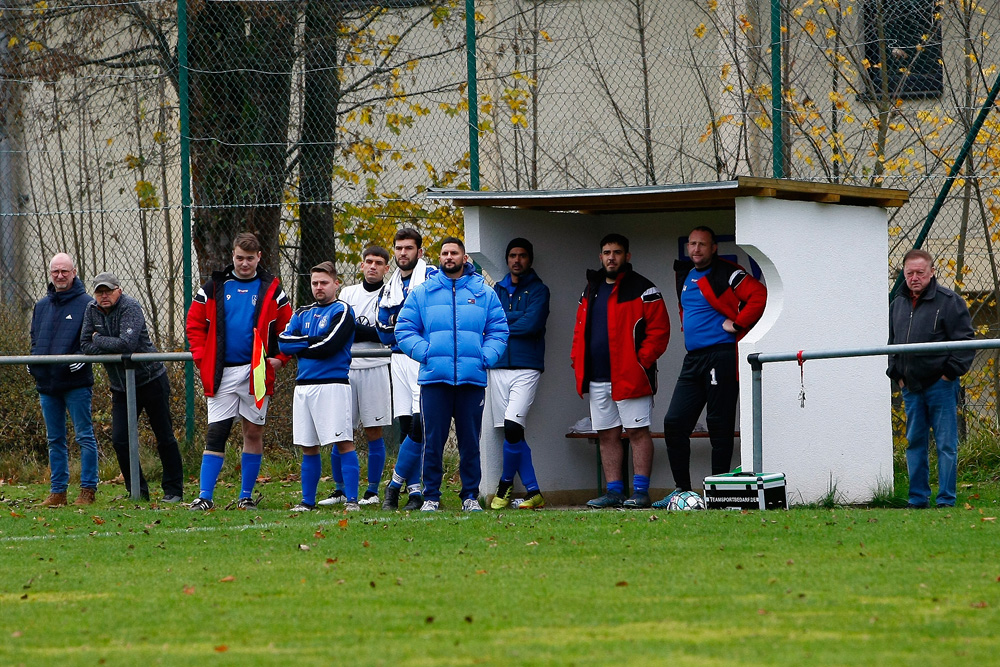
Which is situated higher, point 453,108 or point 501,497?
point 453,108

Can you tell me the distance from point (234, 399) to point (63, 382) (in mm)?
1665

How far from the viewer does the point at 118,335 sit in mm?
10828

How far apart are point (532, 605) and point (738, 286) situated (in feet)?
15.0

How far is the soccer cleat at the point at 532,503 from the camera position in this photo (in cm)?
1025

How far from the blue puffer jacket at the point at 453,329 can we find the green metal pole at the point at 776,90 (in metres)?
3.46

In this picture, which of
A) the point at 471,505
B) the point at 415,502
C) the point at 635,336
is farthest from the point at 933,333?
the point at 415,502

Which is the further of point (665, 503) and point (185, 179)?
point (185, 179)

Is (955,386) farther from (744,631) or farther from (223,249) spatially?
(223,249)

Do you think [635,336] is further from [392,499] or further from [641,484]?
[392,499]

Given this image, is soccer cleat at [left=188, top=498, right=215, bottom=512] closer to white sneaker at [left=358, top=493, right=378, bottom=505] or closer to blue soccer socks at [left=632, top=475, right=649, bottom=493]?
white sneaker at [left=358, top=493, right=378, bottom=505]

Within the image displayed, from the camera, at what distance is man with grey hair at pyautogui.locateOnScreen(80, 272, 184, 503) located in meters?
10.8

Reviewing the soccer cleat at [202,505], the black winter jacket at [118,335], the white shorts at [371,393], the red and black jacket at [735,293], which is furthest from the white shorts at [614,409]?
the black winter jacket at [118,335]

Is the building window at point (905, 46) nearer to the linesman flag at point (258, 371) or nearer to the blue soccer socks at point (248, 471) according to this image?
the linesman flag at point (258, 371)

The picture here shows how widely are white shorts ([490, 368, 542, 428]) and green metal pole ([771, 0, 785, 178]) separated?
10.2 ft
